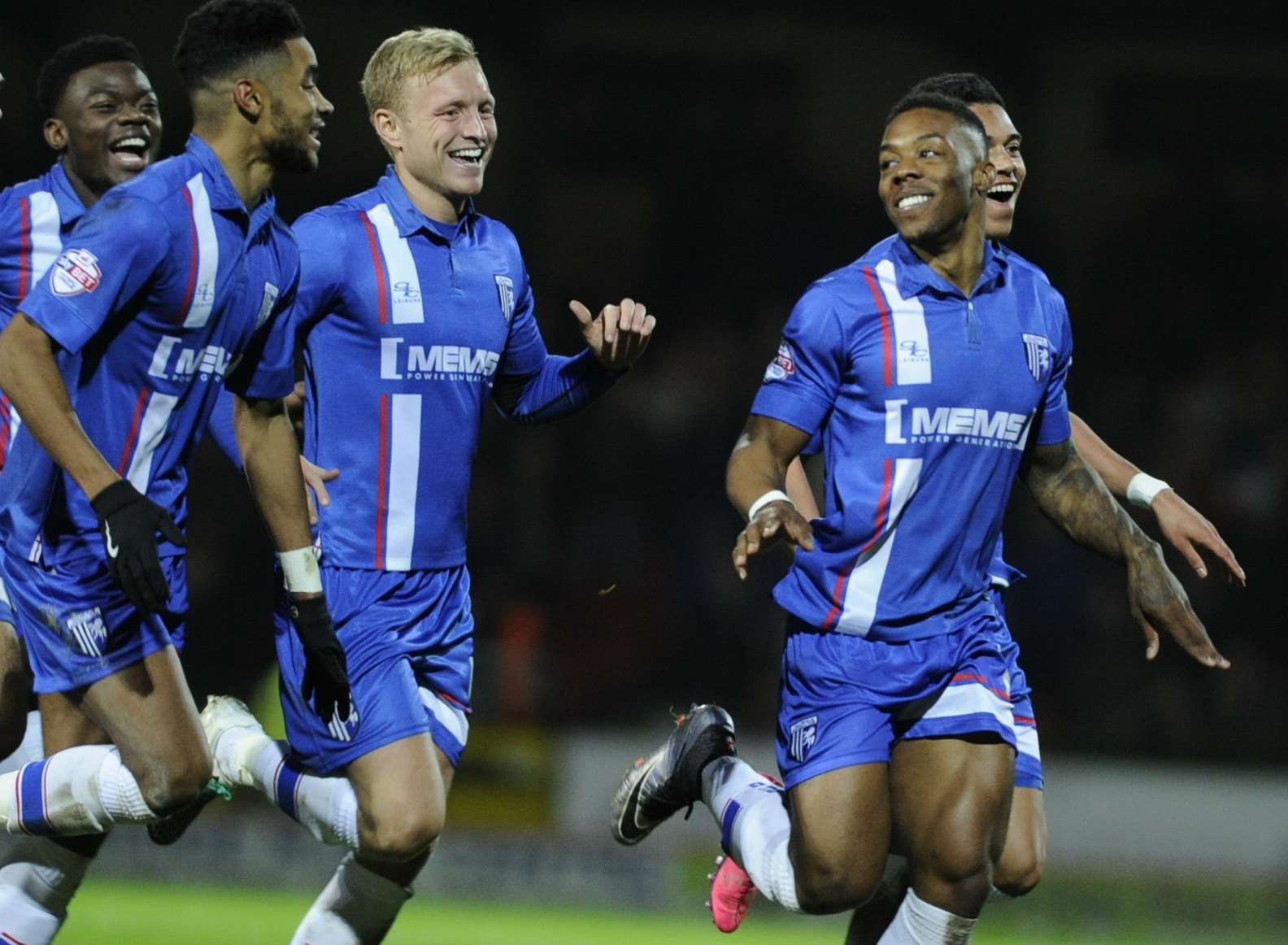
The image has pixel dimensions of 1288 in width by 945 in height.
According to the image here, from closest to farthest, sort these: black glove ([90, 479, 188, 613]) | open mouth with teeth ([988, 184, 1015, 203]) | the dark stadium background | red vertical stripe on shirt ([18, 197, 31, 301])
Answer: black glove ([90, 479, 188, 613]) → red vertical stripe on shirt ([18, 197, 31, 301]) → open mouth with teeth ([988, 184, 1015, 203]) → the dark stadium background

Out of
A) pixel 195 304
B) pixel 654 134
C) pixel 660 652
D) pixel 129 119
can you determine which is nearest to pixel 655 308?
pixel 654 134

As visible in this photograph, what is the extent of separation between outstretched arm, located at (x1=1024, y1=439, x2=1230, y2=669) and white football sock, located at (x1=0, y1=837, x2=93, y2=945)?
2776mm

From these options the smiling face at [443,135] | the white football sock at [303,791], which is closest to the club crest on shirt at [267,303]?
the smiling face at [443,135]

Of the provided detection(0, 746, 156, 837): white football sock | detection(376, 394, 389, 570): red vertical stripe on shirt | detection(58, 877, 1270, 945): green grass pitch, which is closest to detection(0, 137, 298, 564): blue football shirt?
detection(376, 394, 389, 570): red vertical stripe on shirt

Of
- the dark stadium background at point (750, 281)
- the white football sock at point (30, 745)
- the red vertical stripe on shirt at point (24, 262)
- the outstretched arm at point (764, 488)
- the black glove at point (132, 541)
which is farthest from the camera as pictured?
the dark stadium background at point (750, 281)

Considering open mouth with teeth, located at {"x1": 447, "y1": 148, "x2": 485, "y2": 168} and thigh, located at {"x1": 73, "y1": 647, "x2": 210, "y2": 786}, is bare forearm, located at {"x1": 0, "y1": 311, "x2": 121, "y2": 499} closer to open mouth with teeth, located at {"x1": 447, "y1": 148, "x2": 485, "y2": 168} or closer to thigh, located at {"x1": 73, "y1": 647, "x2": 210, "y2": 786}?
thigh, located at {"x1": 73, "y1": 647, "x2": 210, "y2": 786}

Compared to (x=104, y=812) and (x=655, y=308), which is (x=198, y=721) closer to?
(x=104, y=812)

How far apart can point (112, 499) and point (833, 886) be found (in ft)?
6.60

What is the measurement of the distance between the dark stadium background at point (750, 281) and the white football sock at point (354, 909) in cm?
574

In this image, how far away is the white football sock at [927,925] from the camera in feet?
15.5

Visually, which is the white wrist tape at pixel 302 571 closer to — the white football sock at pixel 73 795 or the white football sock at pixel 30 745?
the white football sock at pixel 73 795

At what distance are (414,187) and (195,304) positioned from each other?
0.90 m

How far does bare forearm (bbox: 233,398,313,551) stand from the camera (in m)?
4.73

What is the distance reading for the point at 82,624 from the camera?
4.49m
